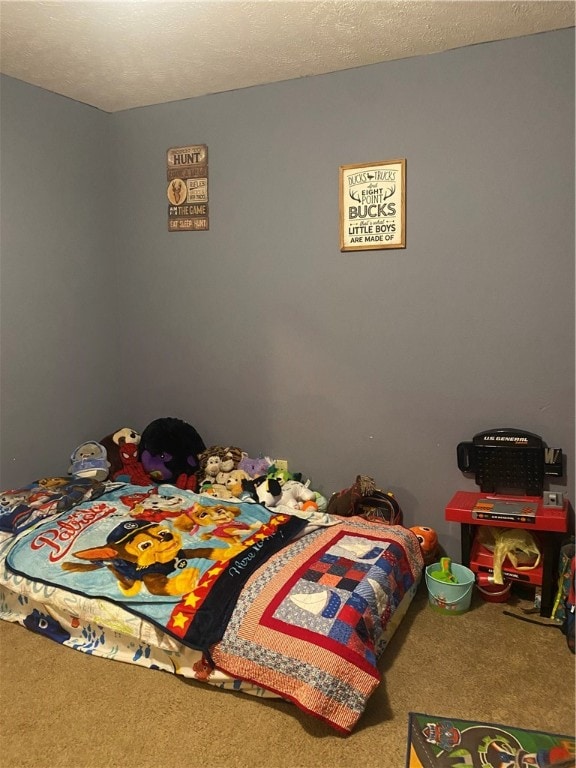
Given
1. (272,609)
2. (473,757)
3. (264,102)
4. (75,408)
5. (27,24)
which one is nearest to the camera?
(473,757)

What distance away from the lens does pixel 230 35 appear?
252 cm

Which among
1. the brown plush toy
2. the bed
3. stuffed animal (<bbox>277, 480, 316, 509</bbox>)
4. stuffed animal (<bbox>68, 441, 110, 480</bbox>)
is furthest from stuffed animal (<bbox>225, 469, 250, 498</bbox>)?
stuffed animal (<bbox>68, 441, 110, 480</bbox>)

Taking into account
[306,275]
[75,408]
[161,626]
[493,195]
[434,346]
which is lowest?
[161,626]

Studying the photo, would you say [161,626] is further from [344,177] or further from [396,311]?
[344,177]

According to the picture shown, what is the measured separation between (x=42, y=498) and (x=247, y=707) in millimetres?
1453

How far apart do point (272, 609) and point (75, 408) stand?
74.6 inches

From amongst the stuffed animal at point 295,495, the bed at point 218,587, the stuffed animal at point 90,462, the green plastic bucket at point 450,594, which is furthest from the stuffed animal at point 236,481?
the green plastic bucket at point 450,594

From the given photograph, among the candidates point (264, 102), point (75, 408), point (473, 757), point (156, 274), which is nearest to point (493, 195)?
point (264, 102)

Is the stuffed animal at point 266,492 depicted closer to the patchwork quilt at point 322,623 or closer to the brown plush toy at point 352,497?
the brown plush toy at point 352,497

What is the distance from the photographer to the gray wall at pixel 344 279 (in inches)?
104

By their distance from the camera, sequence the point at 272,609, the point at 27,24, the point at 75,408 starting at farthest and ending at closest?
the point at 75,408 → the point at 27,24 → the point at 272,609

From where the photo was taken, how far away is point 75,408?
3.46m

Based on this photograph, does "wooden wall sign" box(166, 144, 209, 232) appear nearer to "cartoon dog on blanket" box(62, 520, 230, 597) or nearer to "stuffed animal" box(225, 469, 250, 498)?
"stuffed animal" box(225, 469, 250, 498)

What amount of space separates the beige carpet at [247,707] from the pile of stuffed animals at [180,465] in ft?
3.30
